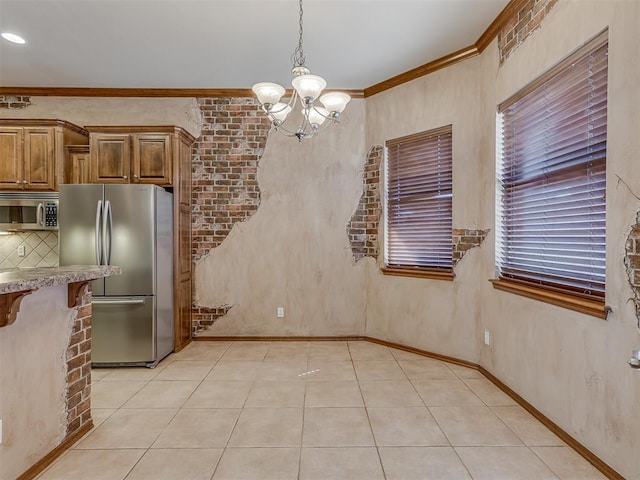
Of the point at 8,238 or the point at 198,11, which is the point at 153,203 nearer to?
the point at 198,11

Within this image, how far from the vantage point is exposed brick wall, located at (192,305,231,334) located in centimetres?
429

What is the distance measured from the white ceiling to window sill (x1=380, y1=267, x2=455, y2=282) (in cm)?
213

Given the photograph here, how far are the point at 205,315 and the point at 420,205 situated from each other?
9.34 feet

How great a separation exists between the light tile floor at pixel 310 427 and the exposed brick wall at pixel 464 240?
3.59 ft

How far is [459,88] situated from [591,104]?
158cm

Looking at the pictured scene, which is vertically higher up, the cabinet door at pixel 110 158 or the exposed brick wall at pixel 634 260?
the cabinet door at pixel 110 158

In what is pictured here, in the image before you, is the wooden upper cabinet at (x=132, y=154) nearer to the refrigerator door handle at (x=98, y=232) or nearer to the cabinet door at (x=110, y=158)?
the cabinet door at (x=110, y=158)

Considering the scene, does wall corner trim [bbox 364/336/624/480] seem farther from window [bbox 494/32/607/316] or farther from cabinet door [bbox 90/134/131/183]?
cabinet door [bbox 90/134/131/183]

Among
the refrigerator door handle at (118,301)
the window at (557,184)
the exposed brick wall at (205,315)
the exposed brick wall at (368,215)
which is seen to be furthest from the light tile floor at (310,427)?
the exposed brick wall at (368,215)

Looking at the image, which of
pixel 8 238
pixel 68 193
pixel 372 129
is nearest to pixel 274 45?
pixel 372 129

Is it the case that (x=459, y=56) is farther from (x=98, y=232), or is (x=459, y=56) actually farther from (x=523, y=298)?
(x=98, y=232)

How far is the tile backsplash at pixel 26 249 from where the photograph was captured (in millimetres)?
3977

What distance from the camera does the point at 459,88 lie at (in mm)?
3412

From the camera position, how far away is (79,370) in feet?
7.27
